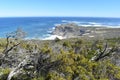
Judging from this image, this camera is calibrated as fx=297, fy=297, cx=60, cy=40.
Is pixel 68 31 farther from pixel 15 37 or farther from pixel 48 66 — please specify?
pixel 48 66

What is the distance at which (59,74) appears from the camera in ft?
70.0

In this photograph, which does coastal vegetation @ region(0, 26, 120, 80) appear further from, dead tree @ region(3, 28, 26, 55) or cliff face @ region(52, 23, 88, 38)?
cliff face @ region(52, 23, 88, 38)

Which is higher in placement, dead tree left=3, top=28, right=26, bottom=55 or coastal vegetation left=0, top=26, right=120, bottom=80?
dead tree left=3, top=28, right=26, bottom=55

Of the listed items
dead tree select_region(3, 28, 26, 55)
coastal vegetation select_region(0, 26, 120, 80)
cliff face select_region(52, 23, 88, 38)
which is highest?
dead tree select_region(3, 28, 26, 55)

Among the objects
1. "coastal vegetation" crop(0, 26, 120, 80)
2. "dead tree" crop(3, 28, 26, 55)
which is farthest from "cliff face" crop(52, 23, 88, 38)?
"coastal vegetation" crop(0, 26, 120, 80)

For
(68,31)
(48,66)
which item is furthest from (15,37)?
(68,31)

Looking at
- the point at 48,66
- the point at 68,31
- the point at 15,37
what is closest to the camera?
the point at 48,66

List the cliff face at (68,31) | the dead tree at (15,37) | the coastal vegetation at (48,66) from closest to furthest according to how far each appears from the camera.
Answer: the coastal vegetation at (48,66) < the dead tree at (15,37) < the cliff face at (68,31)

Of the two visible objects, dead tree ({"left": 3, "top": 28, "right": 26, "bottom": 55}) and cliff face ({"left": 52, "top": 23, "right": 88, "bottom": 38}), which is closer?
dead tree ({"left": 3, "top": 28, "right": 26, "bottom": 55})

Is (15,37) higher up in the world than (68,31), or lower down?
higher up

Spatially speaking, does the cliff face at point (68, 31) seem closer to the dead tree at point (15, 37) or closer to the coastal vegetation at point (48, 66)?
the dead tree at point (15, 37)

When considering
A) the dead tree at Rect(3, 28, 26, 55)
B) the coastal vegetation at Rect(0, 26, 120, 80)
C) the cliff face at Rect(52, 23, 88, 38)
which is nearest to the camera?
the coastal vegetation at Rect(0, 26, 120, 80)

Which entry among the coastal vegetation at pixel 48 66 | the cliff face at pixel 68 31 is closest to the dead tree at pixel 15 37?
the coastal vegetation at pixel 48 66

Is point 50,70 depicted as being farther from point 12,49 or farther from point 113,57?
point 113,57
